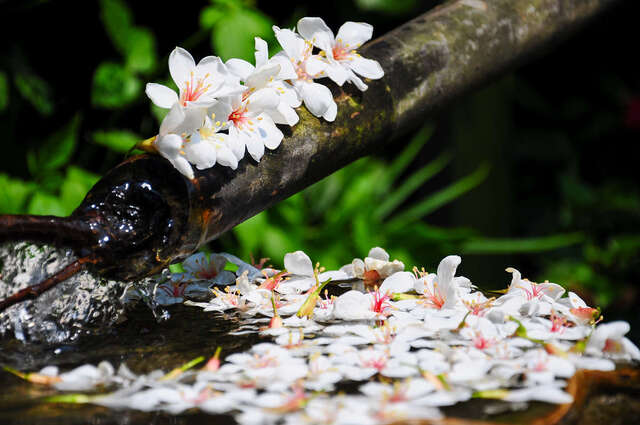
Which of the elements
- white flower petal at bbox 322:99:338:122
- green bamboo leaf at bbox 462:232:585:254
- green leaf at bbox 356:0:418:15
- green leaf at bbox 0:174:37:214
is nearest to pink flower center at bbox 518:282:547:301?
white flower petal at bbox 322:99:338:122

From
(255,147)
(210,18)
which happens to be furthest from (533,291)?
(210,18)

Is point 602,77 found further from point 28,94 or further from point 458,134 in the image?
point 28,94

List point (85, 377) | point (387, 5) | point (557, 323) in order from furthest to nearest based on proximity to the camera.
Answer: point (387, 5)
point (557, 323)
point (85, 377)

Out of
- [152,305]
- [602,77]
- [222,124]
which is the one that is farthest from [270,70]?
[602,77]

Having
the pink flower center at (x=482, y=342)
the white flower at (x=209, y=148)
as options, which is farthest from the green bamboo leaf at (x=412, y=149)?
the pink flower center at (x=482, y=342)

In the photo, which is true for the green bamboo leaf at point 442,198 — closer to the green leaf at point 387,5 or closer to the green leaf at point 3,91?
the green leaf at point 387,5

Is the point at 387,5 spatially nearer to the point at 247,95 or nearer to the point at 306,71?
the point at 306,71

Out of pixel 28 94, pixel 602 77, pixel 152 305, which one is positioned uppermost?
pixel 602 77
